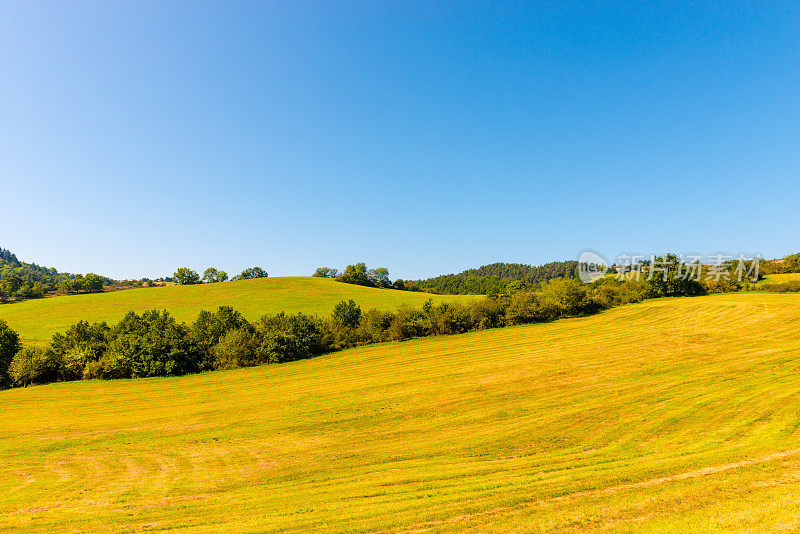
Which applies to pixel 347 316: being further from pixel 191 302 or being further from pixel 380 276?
pixel 380 276

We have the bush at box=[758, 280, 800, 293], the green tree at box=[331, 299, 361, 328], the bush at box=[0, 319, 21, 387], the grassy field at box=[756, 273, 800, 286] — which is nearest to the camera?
the bush at box=[0, 319, 21, 387]

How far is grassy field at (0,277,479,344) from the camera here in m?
72.4

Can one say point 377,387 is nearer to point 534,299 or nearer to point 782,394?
point 782,394

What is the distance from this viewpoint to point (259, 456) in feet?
59.2

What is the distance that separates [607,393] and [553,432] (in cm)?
883

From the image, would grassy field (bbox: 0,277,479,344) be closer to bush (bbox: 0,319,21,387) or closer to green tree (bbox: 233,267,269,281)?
bush (bbox: 0,319,21,387)

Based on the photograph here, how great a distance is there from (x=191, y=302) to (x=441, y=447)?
92.4 metres

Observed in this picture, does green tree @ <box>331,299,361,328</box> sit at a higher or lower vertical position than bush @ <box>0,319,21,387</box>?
higher

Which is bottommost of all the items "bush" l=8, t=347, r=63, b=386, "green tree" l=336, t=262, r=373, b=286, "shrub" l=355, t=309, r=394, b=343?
"bush" l=8, t=347, r=63, b=386

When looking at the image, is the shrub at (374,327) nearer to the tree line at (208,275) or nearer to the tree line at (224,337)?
the tree line at (224,337)

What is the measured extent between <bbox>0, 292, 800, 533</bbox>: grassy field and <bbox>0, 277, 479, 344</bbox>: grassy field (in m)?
39.1

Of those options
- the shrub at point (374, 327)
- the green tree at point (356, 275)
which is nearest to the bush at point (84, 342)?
the shrub at point (374, 327)

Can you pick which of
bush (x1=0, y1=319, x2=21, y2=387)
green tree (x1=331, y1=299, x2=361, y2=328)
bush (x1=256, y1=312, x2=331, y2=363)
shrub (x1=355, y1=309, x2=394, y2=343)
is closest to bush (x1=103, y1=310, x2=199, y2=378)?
bush (x1=256, y1=312, x2=331, y2=363)

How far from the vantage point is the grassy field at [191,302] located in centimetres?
7244
